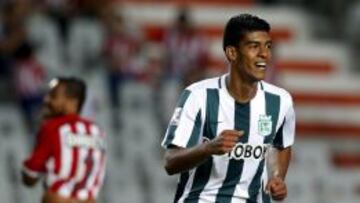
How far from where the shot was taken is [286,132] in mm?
7559

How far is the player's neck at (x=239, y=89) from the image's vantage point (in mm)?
7360

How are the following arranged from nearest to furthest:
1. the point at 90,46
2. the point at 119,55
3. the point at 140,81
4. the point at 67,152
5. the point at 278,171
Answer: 1. the point at 278,171
2. the point at 67,152
3. the point at 119,55
4. the point at 140,81
5. the point at 90,46

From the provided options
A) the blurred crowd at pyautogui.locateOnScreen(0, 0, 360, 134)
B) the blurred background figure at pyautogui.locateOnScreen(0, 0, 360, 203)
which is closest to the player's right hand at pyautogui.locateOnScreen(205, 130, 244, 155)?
the blurred background figure at pyautogui.locateOnScreen(0, 0, 360, 203)

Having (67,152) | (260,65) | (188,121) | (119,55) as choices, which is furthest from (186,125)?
(119,55)

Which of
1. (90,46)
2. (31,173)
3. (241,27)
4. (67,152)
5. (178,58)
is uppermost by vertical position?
(241,27)

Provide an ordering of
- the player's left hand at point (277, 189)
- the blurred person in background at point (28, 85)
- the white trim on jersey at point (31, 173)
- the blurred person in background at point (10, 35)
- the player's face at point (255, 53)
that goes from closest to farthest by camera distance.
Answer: the player's left hand at point (277, 189) → the player's face at point (255, 53) → the white trim on jersey at point (31, 173) → the blurred person in background at point (28, 85) → the blurred person in background at point (10, 35)

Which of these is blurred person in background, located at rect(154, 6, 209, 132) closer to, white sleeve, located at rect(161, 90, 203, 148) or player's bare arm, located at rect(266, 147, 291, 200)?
player's bare arm, located at rect(266, 147, 291, 200)

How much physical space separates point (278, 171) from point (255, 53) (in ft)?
2.16

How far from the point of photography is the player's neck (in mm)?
7360

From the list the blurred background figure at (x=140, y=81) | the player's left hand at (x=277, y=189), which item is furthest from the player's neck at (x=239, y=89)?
the blurred background figure at (x=140, y=81)

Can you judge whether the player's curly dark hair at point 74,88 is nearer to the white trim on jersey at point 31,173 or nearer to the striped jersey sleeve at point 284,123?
the white trim on jersey at point 31,173

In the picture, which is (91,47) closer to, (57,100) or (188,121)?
(57,100)

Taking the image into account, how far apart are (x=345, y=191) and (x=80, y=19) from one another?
317cm

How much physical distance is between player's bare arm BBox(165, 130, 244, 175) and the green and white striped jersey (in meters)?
0.09
